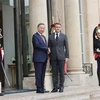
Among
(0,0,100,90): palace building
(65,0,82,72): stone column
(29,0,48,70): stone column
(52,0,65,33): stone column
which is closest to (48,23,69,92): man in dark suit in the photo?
(0,0,100,90): palace building

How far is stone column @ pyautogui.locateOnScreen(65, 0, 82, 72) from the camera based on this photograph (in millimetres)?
10742

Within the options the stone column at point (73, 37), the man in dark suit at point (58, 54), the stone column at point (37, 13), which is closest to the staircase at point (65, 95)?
the man in dark suit at point (58, 54)

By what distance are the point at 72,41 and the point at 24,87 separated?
2.29 m

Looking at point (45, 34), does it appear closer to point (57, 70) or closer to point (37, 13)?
point (37, 13)

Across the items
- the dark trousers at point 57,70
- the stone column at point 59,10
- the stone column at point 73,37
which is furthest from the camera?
the stone column at point 59,10

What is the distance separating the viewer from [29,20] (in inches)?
391

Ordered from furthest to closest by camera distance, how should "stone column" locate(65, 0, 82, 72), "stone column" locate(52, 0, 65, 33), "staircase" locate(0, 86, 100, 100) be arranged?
"stone column" locate(52, 0, 65, 33), "stone column" locate(65, 0, 82, 72), "staircase" locate(0, 86, 100, 100)

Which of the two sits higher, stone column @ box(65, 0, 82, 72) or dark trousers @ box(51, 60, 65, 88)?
stone column @ box(65, 0, 82, 72)

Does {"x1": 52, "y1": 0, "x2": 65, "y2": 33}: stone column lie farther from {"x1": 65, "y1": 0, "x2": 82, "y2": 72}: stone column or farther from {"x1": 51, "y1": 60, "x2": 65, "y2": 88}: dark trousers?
{"x1": 51, "y1": 60, "x2": 65, "y2": 88}: dark trousers

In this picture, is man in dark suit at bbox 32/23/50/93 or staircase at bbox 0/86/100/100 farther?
man in dark suit at bbox 32/23/50/93

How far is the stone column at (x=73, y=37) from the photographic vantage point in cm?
1074

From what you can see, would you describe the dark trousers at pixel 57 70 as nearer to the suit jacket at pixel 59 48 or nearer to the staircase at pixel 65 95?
the suit jacket at pixel 59 48

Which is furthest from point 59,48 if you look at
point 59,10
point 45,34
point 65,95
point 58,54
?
point 59,10

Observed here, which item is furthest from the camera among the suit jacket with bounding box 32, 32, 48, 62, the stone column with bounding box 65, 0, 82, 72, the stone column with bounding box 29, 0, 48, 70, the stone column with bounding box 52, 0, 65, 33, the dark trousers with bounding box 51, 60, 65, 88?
the stone column with bounding box 52, 0, 65, 33
